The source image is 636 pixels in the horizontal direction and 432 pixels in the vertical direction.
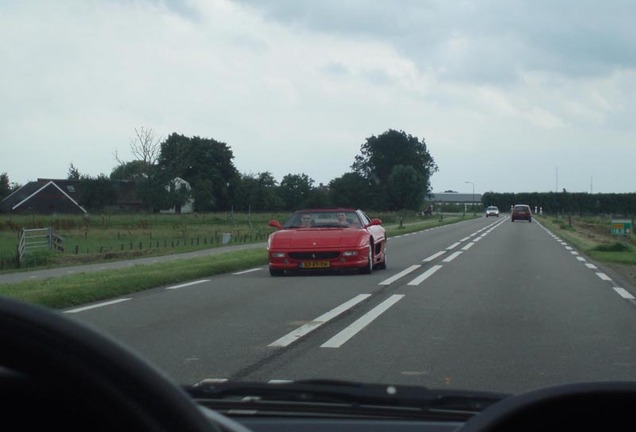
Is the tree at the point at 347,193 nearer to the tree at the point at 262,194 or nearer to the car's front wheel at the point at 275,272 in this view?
the tree at the point at 262,194

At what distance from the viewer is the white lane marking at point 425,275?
52.3 feet

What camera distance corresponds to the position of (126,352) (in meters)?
1.46

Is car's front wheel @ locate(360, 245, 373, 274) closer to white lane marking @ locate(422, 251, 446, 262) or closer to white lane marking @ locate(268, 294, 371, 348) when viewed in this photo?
white lane marking @ locate(268, 294, 371, 348)

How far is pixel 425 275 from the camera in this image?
17.6m

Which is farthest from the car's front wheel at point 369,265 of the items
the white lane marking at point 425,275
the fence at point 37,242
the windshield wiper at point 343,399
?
the fence at point 37,242

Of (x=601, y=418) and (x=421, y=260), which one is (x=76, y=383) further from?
(x=421, y=260)

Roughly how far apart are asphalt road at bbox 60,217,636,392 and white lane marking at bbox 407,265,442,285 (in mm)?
56

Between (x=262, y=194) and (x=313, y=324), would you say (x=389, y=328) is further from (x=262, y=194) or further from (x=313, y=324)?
(x=262, y=194)

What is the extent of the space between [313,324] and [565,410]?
27.0 ft

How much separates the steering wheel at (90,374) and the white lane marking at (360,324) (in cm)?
742

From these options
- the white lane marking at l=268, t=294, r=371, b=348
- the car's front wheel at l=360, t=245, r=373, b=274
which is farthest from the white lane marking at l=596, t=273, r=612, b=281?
the white lane marking at l=268, t=294, r=371, b=348

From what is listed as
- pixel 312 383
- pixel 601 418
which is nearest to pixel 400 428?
pixel 312 383

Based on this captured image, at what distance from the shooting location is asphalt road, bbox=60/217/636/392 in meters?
7.47

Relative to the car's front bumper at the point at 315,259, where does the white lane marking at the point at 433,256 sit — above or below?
below
